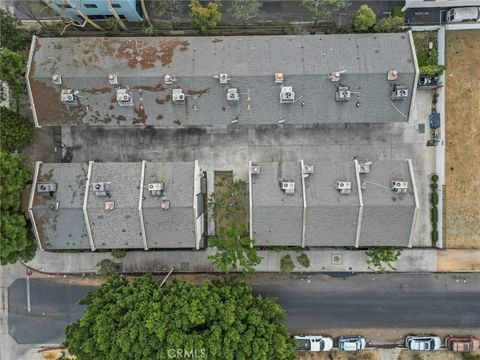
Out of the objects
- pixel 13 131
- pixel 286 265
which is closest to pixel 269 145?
pixel 286 265

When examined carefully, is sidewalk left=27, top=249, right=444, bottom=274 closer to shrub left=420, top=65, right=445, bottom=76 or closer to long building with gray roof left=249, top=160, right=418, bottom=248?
long building with gray roof left=249, top=160, right=418, bottom=248

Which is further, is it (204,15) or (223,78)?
(204,15)

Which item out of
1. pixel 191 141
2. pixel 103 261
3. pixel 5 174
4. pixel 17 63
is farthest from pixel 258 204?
pixel 17 63

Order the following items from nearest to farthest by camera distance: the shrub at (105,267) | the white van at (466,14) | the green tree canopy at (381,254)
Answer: the green tree canopy at (381,254) < the white van at (466,14) < the shrub at (105,267)

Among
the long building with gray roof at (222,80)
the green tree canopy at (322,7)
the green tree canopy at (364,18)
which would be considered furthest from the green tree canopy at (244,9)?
the green tree canopy at (364,18)

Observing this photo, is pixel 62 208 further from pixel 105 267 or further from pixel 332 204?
pixel 332 204

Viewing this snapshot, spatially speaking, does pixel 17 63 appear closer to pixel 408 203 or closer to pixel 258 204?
pixel 258 204

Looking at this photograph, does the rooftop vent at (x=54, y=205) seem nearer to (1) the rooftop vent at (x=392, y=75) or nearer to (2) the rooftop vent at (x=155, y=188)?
(2) the rooftop vent at (x=155, y=188)
